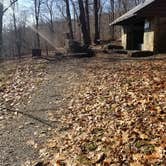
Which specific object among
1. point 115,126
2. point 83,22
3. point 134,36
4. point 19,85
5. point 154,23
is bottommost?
point 19,85

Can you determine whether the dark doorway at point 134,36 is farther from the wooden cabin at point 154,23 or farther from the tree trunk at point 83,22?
the tree trunk at point 83,22

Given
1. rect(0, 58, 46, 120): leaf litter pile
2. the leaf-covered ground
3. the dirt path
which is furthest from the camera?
the leaf-covered ground

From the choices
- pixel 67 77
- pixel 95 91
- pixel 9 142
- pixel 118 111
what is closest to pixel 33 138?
pixel 9 142

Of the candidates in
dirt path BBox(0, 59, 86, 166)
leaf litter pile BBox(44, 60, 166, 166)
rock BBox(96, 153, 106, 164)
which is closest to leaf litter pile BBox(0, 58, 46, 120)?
dirt path BBox(0, 59, 86, 166)

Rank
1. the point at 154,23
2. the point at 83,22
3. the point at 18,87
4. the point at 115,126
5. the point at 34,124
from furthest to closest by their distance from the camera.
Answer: the point at 83,22, the point at 154,23, the point at 18,87, the point at 34,124, the point at 115,126

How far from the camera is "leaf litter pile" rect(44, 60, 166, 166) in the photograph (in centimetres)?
492

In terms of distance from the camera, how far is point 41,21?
67.3 metres

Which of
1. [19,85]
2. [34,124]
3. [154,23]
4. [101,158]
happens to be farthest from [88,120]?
[154,23]

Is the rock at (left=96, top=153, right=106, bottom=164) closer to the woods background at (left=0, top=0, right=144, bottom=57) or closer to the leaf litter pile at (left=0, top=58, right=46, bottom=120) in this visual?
the leaf litter pile at (left=0, top=58, right=46, bottom=120)

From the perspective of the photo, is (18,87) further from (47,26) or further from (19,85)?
(47,26)

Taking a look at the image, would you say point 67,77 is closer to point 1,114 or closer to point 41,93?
point 41,93

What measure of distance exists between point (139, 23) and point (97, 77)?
12008mm

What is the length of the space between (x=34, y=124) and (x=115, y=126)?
2032 mm

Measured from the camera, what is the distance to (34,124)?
726cm
